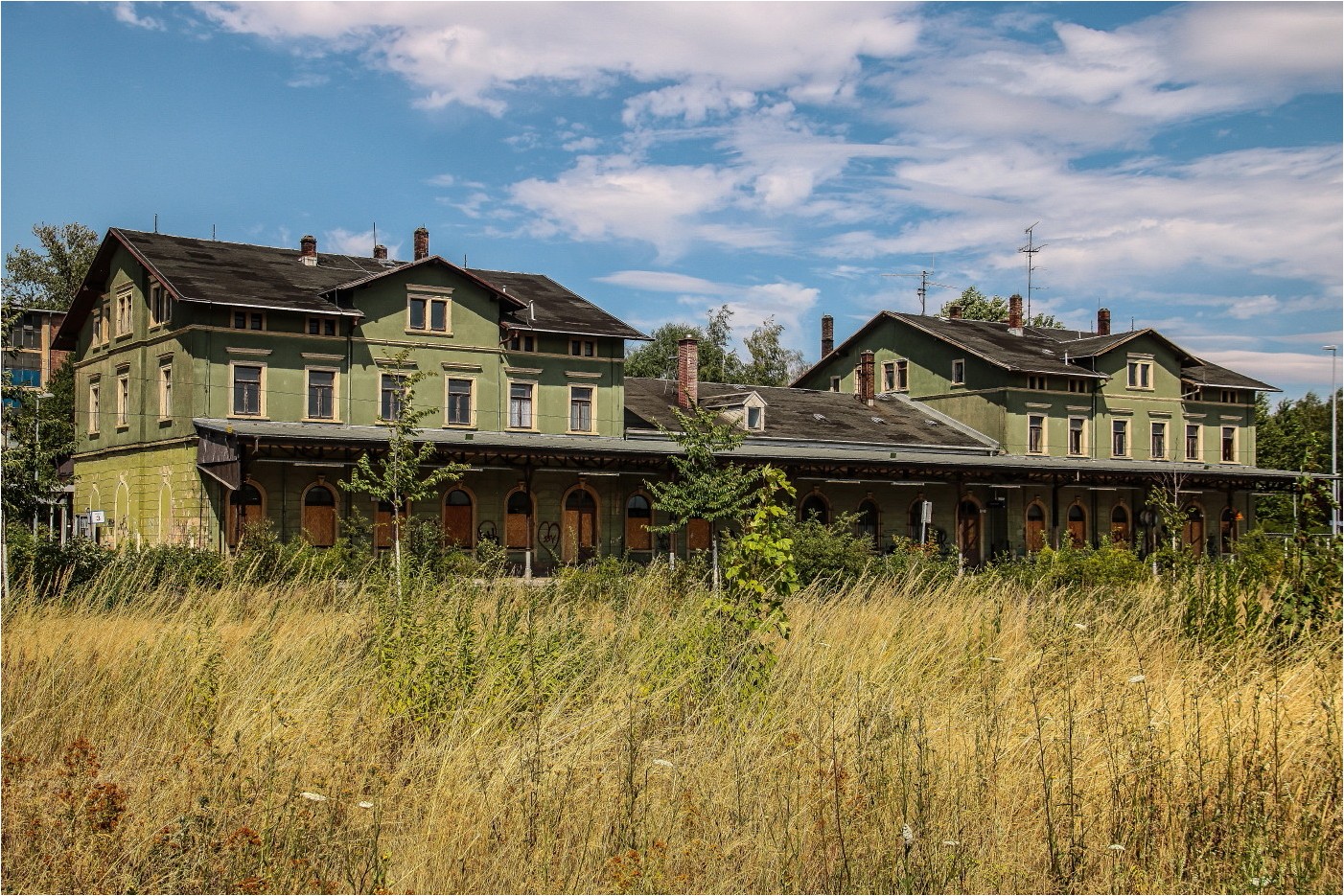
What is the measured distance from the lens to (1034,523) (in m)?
40.6

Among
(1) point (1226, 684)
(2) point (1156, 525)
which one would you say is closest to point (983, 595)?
(1) point (1226, 684)

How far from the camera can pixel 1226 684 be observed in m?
7.45

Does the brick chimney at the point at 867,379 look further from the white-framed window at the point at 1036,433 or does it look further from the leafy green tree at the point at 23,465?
the leafy green tree at the point at 23,465

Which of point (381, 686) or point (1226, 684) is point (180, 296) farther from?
point (1226, 684)

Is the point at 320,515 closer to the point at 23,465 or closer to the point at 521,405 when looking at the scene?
the point at 521,405

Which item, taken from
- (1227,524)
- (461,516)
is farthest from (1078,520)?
(461,516)

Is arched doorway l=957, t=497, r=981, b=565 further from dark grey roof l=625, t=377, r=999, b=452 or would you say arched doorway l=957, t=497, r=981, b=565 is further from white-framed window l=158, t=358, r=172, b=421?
white-framed window l=158, t=358, r=172, b=421

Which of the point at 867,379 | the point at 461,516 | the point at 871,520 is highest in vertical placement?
the point at 867,379

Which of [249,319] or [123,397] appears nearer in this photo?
[249,319]

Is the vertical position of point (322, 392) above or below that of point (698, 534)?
above

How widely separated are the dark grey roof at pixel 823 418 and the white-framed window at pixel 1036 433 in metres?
1.77

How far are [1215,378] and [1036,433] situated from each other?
8.93 meters

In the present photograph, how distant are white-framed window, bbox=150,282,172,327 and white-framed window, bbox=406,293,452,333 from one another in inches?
238

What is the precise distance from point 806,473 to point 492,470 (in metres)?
8.82
